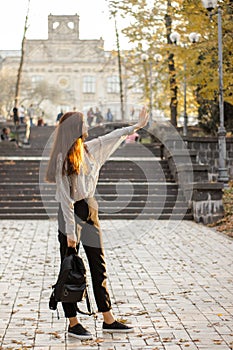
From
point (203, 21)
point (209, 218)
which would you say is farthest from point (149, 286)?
point (203, 21)

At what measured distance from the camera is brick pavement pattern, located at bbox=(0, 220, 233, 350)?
23.2ft

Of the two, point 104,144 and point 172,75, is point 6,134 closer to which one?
point 172,75

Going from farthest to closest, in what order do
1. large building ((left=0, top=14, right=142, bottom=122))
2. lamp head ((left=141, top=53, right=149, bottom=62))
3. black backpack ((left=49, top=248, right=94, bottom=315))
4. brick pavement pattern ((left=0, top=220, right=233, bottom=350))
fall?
1. large building ((left=0, top=14, right=142, bottom=122))
2. lamp head ((left=141, top=53, right=149, bottom=62))
3. brick pavement pattern ((left=0, top=220, right=233, bottom=350))
4. black backpack ((left=49, top=248, right=94, bottom=315))

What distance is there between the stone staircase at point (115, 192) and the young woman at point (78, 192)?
40.4ft

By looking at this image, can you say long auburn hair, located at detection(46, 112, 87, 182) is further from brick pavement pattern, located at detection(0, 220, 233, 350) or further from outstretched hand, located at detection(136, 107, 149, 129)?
brick pavement pattern, located at detection(0, 220, 233, 350)

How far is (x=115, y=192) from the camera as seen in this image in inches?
859

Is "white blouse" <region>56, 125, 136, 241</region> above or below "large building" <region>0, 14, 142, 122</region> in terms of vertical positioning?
below

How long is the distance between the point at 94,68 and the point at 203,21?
75.5 meters

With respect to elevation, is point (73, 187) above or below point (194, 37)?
below

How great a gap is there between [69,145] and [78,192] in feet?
1.28

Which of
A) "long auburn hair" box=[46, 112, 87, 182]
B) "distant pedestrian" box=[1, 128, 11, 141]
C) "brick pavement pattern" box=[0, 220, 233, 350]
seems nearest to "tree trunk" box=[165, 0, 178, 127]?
"distant pedestrian" box=[1, 128, 11, 141]

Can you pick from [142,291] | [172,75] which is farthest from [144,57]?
[142,291]

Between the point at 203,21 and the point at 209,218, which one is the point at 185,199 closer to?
the point at 209,218

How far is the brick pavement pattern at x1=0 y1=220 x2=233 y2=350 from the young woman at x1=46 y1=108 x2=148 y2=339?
407 mm
